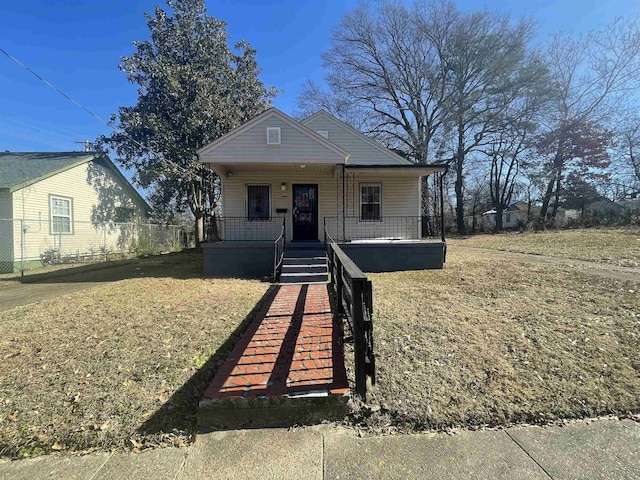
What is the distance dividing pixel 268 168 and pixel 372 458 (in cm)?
946

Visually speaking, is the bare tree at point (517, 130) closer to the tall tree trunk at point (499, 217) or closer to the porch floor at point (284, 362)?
the tall tree trunk at point (499, 217)

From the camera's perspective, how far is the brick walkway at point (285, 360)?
2.63 m

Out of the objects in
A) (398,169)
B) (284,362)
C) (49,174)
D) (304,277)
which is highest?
(49,174)

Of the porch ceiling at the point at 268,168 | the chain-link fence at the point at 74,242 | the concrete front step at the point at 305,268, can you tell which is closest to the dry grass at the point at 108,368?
the concrete front step at the point at 305,268

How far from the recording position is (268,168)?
34.4ft

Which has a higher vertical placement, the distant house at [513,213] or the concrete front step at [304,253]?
the distant house at [513,213]

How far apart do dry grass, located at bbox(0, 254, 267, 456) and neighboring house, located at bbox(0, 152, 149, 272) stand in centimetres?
835

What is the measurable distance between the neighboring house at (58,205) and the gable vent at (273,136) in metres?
9.08

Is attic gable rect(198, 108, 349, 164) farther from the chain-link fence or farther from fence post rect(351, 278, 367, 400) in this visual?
the chain-link fence

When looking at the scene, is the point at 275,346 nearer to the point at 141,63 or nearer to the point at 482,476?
the point at 482,476

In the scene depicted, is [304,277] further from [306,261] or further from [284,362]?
[284,362]

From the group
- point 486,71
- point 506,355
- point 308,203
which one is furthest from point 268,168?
point 486,71

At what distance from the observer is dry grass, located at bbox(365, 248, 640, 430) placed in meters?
2.63

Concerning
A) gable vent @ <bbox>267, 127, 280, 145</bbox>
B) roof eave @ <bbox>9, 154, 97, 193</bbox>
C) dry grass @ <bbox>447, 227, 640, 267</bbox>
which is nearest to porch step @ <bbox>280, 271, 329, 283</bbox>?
gable vent @ <bbox>267, 127, 280, 145</bbox>
